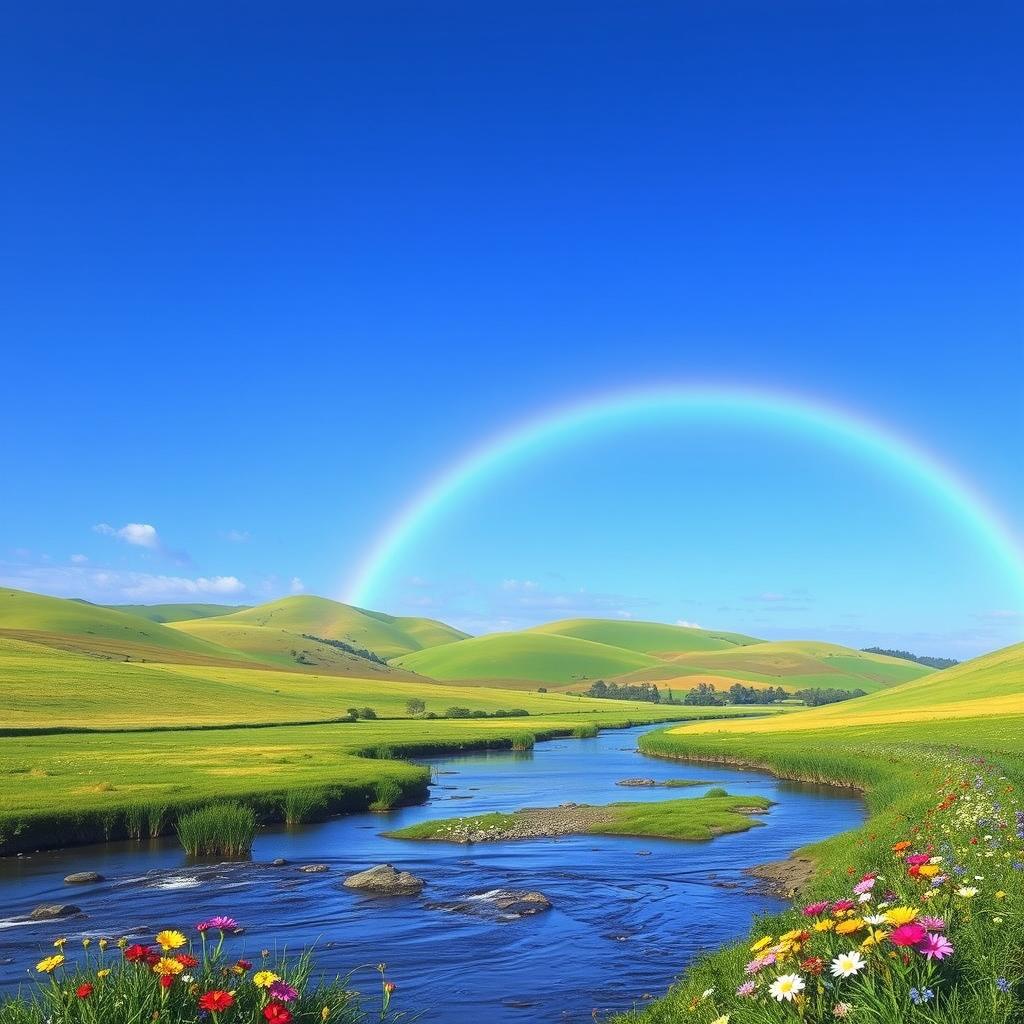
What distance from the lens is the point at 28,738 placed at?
78125 millimetres

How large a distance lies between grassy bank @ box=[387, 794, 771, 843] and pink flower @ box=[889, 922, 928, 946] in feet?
130

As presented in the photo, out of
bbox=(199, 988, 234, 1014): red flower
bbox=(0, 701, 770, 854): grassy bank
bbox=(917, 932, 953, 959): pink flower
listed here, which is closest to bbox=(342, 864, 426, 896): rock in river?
bbox=(0, 701, 770, 854): grassy bank

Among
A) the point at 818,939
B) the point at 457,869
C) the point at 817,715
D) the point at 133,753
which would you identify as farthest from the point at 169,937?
the point at 817,715

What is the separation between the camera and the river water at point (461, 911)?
23047 mm

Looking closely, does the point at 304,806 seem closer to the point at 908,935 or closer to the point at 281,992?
the point at 281,992

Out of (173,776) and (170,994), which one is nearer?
(170,994)

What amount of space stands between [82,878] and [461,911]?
14.2 meters

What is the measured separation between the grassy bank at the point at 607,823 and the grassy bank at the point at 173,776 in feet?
31.6

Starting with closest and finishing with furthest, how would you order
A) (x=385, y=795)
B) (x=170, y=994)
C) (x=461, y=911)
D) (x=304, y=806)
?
(x=170, y=994) → (x=461, y=911) → (x=304, y=806) → (x=385, y=795)

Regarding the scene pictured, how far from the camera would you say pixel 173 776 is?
57812mm

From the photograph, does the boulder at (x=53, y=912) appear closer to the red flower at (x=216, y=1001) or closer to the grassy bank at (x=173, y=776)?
the grassy bank at (x=173, y=776)

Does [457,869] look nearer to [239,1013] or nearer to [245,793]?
[245,793]

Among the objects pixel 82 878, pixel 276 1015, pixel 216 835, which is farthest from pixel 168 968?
pixel 216 835

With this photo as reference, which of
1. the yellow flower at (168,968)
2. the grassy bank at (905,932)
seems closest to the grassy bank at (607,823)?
the grassy bank at (905,932)
